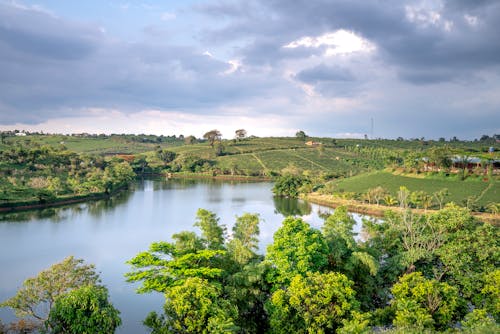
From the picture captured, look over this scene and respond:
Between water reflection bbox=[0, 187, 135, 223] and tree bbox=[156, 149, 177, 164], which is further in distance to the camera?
tree bbox=[156, 149, 177, 164]

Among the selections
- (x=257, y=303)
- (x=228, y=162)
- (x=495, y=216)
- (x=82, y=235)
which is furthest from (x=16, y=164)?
(x=495, y=216)

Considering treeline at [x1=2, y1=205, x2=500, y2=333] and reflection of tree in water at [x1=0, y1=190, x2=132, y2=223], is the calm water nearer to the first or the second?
reflection of tree in water at [x1=0, y1=190, x2=132, y2=223]

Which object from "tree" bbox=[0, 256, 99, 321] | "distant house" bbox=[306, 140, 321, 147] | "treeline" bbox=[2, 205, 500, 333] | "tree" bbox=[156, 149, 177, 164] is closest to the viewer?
"treeline" bbox=[2, 205, 500, 333]

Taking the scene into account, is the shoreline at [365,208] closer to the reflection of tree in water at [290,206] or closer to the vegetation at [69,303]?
the reflection of tree in water at [290,206]

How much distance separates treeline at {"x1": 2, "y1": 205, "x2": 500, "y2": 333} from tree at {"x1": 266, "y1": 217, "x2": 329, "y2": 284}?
0.21ft

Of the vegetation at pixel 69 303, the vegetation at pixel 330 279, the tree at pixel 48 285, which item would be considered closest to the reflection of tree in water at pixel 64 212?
the tree at pixel 48 285

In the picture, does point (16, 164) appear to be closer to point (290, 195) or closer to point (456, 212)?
point (290, 195)

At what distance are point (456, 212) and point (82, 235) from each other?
Result: 43.3 metres

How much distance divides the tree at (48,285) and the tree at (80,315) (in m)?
2.10

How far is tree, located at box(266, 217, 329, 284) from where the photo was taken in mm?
22250

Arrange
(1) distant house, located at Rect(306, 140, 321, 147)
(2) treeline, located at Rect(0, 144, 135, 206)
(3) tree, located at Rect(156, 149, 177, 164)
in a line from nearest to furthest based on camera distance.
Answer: (2) treeline, located at Rect(0, 144, 135, 206), (3) tree, located at Rect(156, 149, 177, 164), (1) distant house, located at Rect(306, 140, 321, 147)

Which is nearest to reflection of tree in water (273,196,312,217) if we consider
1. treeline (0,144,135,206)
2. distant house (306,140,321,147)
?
treeline (0,144,135,206)

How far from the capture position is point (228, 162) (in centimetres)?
15338

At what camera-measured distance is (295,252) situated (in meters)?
22.8
